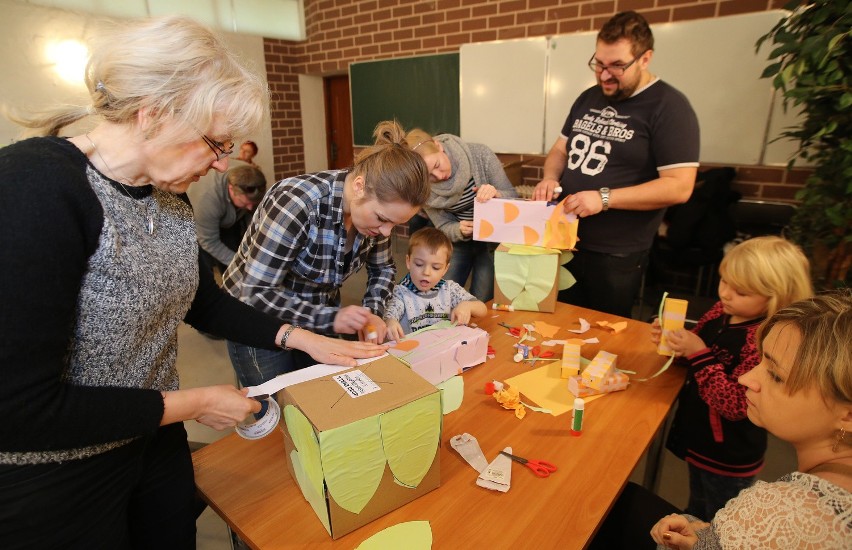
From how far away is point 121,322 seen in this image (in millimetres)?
823

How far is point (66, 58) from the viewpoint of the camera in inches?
171

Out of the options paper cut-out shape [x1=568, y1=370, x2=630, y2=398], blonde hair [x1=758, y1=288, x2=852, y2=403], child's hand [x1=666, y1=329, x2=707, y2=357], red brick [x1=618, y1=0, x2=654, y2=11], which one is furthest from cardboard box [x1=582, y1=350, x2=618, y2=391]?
red brick [x1=618, y1=0, x2=654, y2=11]

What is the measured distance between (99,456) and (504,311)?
56.3 inches

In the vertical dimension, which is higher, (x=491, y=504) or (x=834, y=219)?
(x=834, y=219)

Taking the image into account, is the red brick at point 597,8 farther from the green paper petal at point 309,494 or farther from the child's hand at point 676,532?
the green paper petal at point 309,494

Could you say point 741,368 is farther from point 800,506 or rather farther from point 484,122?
point 484,122

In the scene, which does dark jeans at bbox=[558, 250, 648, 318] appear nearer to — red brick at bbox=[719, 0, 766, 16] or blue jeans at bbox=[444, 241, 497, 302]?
blue jeans at bbox=[444, 241, 497, 302]

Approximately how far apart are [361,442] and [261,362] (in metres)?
0.73

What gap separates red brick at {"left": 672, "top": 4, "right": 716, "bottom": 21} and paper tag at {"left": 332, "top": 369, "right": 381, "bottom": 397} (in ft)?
11.5

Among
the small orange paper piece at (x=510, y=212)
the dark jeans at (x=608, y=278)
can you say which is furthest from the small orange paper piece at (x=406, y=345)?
the dark jeans at (x=608, y=278)

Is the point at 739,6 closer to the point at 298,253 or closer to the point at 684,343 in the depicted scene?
the point at 684,343

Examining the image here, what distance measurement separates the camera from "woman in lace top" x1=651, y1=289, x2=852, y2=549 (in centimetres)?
76

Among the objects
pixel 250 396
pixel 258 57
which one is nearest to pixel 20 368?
pixel 250 396

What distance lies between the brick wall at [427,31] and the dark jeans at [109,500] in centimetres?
368
